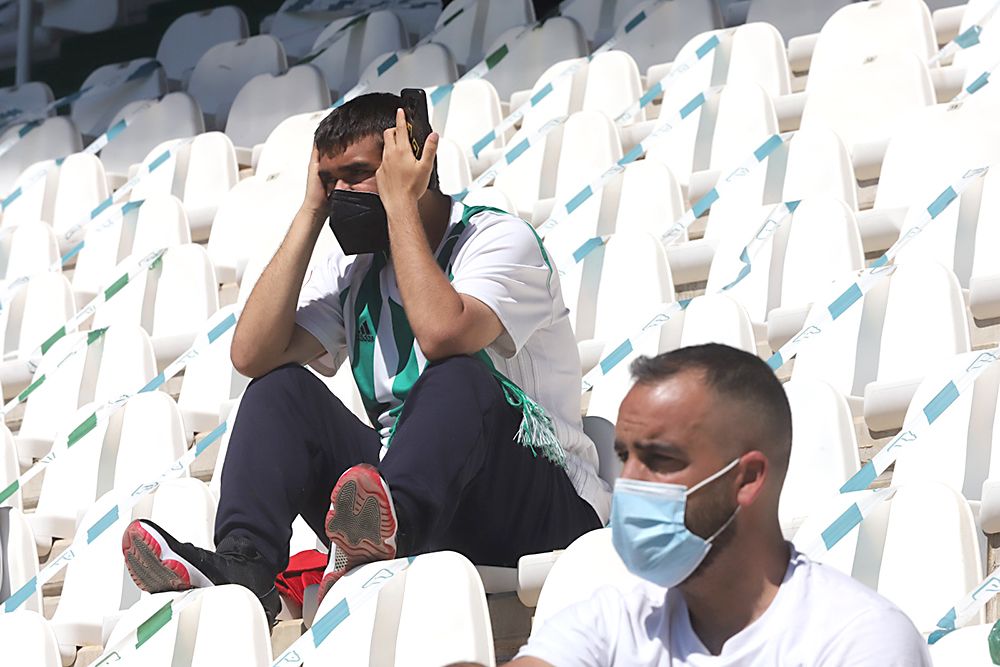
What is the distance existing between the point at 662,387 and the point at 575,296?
1459mm

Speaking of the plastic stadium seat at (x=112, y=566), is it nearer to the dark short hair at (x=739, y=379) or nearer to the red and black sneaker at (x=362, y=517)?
the red and black sneaker at (x=362, y=517)

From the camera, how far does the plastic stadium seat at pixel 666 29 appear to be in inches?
160

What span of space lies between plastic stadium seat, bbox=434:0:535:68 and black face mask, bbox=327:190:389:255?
2.58 m

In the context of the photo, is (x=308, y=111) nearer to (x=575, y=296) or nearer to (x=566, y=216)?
(x=566, y=216)

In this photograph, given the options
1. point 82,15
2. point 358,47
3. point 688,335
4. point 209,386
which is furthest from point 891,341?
point 82,15

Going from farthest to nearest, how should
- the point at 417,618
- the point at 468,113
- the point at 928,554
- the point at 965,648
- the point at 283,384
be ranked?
the point at 468,113, the point at 283,384, the point at 417,618, the point at 928,554, the point at 965,648

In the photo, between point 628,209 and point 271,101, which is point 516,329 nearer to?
point 628,209

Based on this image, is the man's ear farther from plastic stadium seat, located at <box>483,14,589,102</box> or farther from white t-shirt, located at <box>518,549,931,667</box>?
plastic stadium seat, located at <box>483,14,589,102</box>

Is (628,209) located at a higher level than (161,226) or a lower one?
higher

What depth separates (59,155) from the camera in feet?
15.9

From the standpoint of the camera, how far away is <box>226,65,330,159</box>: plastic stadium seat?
14.7 feet

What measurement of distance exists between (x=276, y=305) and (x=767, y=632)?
1.01m

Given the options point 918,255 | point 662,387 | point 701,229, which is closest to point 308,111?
point 701,229

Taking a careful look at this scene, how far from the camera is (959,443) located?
1.88 metres
